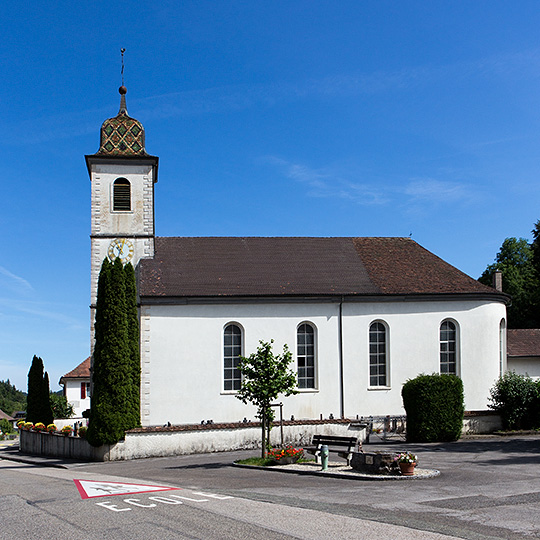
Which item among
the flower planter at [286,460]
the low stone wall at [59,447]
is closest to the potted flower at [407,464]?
the flower planter at [286,460]

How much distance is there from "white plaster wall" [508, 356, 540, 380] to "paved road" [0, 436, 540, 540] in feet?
84.7

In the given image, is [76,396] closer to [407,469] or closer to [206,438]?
[206,438]

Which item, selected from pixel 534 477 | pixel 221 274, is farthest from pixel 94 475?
pixel 221 274

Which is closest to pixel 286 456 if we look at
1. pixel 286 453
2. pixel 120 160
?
pixel 286 453

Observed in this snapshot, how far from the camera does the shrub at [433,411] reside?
80.6ft

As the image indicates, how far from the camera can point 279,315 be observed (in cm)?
3106

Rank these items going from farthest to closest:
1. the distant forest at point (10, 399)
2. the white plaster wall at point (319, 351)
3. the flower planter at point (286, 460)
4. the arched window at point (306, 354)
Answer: the distant forest at point (10, 399) < the arched window at point (306, 354) < the white plaster wall at point (319, 351) < the flower planter at point (286, 460)

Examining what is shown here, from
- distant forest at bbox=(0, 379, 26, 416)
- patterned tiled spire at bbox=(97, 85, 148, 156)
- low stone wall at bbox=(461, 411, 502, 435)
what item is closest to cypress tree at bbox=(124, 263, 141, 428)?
patterned tiled spire at bbox=(97, 85, 148, 156)

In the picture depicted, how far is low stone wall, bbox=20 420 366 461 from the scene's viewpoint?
2427 centimetres

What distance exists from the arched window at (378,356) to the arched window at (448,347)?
9.22 ft

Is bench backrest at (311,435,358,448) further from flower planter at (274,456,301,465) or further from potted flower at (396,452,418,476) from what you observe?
potted flower at (396,452,418,476)

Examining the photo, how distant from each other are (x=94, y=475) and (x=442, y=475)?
1015cm

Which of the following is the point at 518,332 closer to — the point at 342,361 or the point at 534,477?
the point at 342,361

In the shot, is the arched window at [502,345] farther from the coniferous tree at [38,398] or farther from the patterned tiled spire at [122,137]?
the coniferous tree at [38,398]
